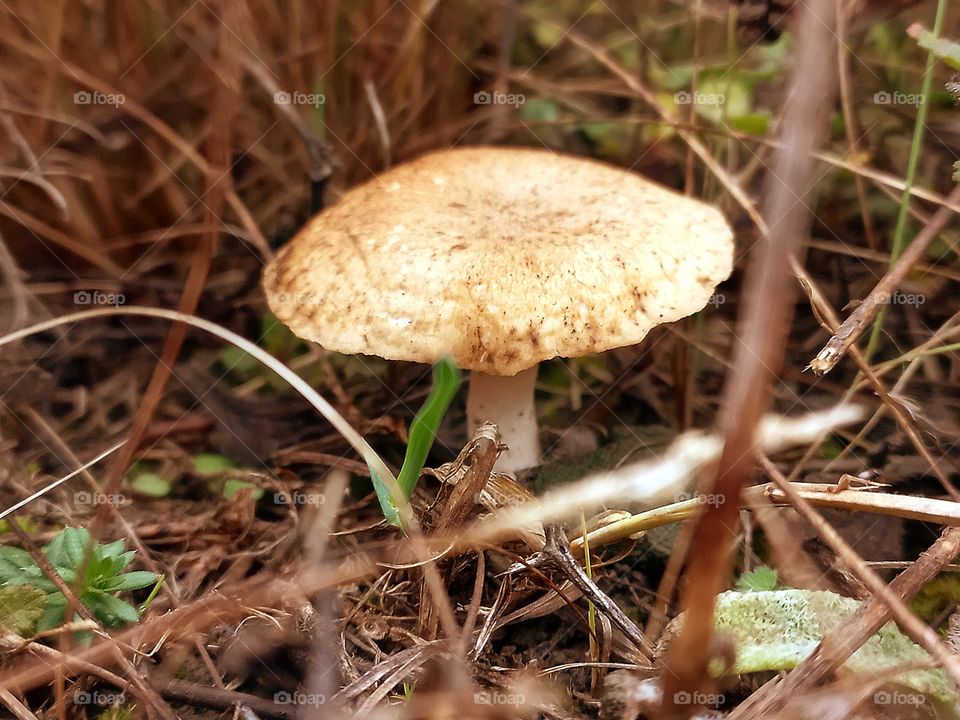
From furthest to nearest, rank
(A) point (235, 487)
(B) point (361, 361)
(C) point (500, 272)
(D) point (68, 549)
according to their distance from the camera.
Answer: (B) point (361, 361), (A) point (235, 487), (C) point (500, 272), (D) point (68, 549)

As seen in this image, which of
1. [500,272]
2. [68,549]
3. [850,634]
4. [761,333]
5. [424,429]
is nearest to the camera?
[761,333]

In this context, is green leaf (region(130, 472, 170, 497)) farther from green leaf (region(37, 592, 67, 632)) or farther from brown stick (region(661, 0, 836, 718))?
brown stick (region(661, 0, 836, 718))

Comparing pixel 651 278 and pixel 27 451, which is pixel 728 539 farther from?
pixel 27 451

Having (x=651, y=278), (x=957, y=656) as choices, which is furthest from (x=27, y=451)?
(x=957, y=656)

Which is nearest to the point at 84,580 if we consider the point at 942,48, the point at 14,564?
the point at 14,564

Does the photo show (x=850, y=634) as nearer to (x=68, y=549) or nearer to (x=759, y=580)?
(x=759, y=580)

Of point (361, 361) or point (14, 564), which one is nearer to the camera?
point (14, 564)

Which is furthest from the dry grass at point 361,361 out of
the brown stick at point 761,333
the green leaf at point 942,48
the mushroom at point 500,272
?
the brown stick at point 761,333
